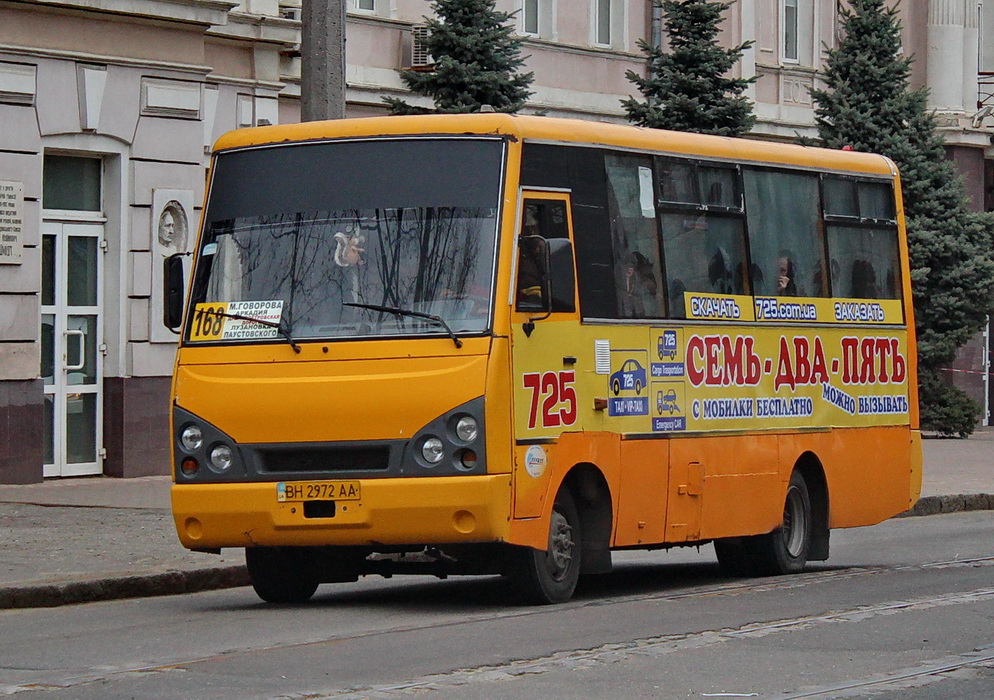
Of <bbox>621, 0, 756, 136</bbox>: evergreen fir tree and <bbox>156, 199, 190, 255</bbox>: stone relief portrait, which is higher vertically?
<bbox>621, 0, 756, 136</bbox>: evergreen fir tree

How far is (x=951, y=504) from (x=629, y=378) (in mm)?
10030

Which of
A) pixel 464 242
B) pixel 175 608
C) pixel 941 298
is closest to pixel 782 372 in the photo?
pixel 464 242

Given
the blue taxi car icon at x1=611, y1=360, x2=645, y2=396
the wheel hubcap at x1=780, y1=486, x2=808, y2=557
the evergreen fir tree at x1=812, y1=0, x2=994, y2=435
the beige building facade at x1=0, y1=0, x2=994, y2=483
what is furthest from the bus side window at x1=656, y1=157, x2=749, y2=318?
the evergreen fir tree at x1=812, y1=0, x2=994, y2=435

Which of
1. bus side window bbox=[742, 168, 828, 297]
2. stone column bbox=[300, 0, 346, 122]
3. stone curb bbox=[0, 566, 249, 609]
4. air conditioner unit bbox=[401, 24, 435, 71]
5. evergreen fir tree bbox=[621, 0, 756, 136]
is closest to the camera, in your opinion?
stone curb bbox=[0, 566, 249, 609]

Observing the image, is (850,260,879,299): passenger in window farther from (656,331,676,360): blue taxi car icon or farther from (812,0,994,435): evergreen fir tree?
(812,0,994,435): evergreen fir tree

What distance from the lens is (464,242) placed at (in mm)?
11500

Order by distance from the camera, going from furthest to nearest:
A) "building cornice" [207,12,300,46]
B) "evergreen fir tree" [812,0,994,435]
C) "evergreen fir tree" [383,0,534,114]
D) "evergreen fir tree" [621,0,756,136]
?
"evergreen fir tree" [812,0,994,435], "evergreen fir tree" [621,0,756,136], "evergreen fir tree" [383,0,534,114], "building cornice" [207,12,300,46]

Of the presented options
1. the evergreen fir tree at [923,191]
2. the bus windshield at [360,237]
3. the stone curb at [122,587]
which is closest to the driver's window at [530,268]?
the bus windshield at [360,237]

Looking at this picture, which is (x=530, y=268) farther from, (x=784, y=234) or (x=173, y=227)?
(x=173, y=227)

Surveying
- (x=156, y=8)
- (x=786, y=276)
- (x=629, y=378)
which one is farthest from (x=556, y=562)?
(x=156, y=8)

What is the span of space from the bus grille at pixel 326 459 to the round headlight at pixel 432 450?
21 cm

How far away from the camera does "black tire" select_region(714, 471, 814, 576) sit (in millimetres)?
14367

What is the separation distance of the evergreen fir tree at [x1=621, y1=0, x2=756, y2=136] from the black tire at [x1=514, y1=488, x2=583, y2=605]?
59.8 feet

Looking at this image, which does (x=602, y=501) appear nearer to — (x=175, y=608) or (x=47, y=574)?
(x=175, y=608)
